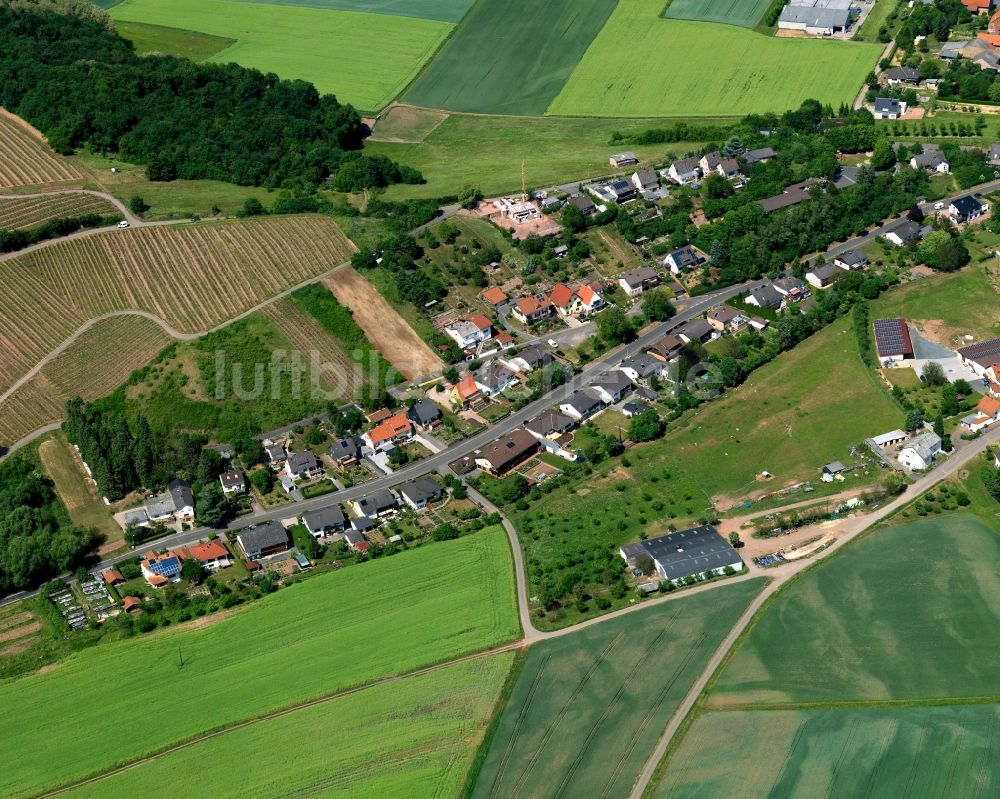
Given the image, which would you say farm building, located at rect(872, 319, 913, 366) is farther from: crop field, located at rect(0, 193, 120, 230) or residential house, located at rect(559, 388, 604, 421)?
crop field, located at rect(0, 193, 120, 230)

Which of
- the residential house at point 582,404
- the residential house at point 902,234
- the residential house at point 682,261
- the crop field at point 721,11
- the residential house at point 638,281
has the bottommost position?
the residential house at point 582,404

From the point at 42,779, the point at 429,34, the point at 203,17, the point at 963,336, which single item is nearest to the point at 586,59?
the point at 429,34

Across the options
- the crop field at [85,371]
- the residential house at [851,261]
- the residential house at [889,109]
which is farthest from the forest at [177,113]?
the residential house at [889,109]

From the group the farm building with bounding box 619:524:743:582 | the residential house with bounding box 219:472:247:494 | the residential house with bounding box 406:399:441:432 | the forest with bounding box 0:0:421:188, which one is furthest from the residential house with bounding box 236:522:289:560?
the forest with bounding box 0:0:421:188

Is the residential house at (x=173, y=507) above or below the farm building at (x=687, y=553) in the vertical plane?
below

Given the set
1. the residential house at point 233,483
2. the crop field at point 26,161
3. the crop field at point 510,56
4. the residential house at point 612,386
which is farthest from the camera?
the crop field at point 510,56

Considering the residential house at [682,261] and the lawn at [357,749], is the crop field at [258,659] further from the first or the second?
the residential house at [682,261]

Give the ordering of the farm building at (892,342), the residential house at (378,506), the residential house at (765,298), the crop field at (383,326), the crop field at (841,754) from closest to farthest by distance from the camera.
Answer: the crop field at (841,754) < the residential house at (378,506) < the farm building at (892,342) < the crop field at (383,326) < the residential house at (765,298)
